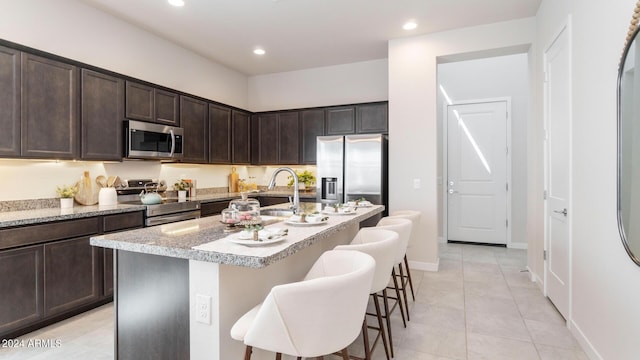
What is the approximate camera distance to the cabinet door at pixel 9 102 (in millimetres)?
2594

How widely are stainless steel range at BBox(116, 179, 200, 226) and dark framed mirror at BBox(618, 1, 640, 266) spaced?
379cm

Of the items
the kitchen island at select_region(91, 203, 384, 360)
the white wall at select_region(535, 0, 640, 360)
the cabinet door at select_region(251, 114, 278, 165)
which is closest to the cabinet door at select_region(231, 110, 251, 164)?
the cabinet door at select_region(251, 114, 278, 165)

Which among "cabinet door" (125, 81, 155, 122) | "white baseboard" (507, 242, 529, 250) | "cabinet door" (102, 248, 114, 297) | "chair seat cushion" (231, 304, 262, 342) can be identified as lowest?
"white baseboard" (507, 242, 529, 250)

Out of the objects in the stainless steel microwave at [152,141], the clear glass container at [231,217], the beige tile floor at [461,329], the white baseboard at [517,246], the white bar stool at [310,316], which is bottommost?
the beige tile floor at [461,329]

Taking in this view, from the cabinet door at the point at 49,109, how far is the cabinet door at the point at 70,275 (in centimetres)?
86

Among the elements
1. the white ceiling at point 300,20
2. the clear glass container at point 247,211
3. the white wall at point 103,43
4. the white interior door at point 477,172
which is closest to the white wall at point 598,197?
the white ceiling at point 300,20

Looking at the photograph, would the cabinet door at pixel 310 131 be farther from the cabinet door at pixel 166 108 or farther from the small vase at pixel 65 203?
the small vase at pixel 65 203

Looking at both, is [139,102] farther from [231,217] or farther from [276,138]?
[231,217]

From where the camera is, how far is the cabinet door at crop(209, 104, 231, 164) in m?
4.81

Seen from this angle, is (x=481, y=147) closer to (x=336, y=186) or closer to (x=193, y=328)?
(x=336, y=186)

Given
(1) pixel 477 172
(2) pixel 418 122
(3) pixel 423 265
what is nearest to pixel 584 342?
(3) pixel 423 265

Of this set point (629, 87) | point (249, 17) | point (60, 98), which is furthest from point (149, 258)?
point (249, 17)

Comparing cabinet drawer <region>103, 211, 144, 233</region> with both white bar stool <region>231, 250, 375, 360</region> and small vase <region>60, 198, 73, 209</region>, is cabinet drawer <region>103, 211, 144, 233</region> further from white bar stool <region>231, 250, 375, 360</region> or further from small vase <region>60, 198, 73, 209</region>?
white bar stool <region>231, 250, 375, 360</region>

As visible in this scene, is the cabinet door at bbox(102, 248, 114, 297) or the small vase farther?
the small vase
